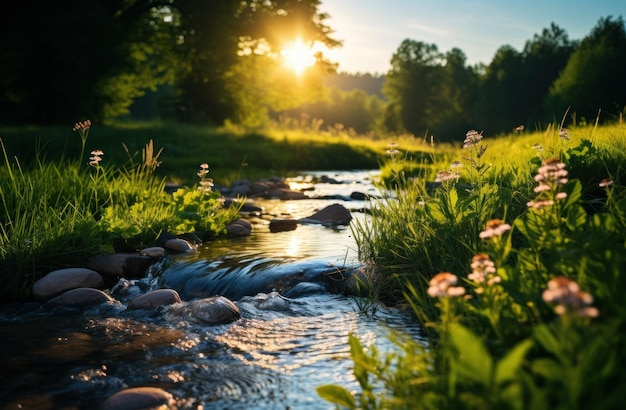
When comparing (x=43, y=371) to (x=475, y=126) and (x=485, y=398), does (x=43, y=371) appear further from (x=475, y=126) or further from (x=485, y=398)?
(x=475, y=126)

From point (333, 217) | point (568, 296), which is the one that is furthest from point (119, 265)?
point (568, 296)

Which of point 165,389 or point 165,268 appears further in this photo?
point 165,268

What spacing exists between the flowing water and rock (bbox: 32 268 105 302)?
157 millimetres

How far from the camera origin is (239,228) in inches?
281

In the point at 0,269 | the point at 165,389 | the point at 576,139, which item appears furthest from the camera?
the point at 576,139

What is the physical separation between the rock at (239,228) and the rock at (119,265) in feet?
5.77

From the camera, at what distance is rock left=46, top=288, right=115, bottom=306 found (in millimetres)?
4301

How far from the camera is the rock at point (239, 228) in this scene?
7.03 metres

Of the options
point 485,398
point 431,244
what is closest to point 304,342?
point 431,244

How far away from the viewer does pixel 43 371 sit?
9.85ft

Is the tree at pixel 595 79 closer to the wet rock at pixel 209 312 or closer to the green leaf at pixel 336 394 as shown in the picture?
the wet rock at pixel 209 312

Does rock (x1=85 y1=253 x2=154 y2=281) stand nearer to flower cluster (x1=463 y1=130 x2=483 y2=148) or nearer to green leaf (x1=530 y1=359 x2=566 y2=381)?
flower cluster (x1=463 y1=130 x2=483 y2=148)

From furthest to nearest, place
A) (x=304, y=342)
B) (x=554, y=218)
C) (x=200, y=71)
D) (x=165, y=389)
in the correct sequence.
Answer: (x=200, y=71), (x=304, y=342), (x=165, y=389), (x=554, y=218)

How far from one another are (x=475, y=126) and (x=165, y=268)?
6649cm
